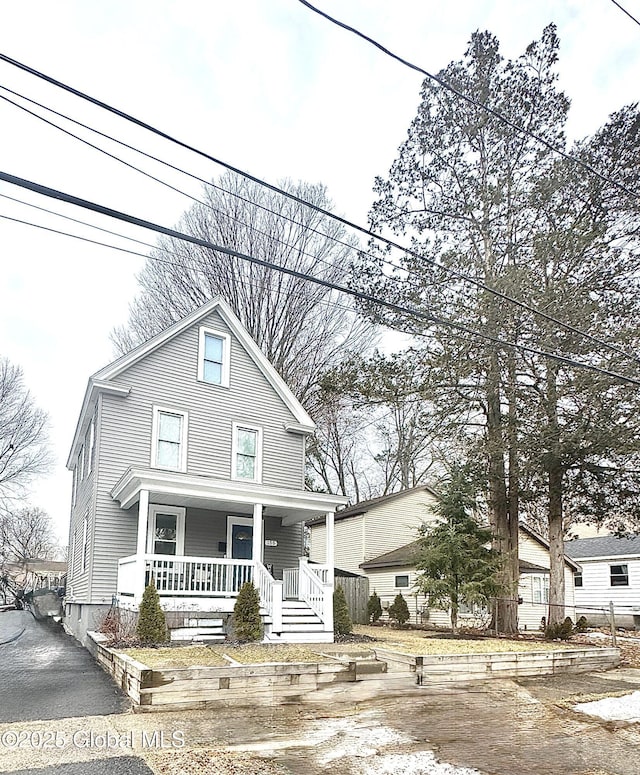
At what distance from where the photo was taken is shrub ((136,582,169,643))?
11969 mm

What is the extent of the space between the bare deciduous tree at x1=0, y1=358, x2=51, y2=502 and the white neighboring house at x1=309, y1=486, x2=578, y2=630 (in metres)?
21.5

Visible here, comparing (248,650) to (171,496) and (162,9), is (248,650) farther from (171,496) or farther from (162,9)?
(162,9)

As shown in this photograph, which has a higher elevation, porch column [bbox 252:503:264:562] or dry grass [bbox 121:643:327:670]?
porch column [bbox 252:503:264:562]

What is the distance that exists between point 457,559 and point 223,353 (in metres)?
8.06

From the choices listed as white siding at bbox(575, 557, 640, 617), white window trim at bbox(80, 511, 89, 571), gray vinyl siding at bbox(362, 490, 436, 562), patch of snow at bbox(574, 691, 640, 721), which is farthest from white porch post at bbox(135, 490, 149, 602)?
white siding at bbox(575, 557, 640, 617)

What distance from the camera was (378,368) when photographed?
63.6 feet

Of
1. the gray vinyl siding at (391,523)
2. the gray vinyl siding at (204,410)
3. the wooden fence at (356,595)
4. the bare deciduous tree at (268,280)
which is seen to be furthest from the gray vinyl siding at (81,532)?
the gray vinyl siding at (391,523)

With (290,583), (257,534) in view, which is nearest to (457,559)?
(290,583)

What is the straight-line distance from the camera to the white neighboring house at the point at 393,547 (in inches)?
953

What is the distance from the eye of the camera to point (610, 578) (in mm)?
29688

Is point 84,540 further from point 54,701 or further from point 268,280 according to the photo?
point 268,280

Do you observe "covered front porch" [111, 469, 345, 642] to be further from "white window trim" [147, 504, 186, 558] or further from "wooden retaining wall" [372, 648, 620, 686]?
"wooden retaining wall" [372, 648, 620, 686]

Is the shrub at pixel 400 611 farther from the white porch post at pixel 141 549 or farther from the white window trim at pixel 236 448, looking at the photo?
the white porch post at pixel 141 549

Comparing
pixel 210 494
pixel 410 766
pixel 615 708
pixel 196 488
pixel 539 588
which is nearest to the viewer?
pixel 410 766
